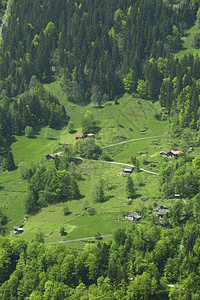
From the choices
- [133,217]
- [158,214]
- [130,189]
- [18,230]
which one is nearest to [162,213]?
[158,214]

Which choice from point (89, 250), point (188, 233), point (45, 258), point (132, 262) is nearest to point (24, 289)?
point (45, 258)

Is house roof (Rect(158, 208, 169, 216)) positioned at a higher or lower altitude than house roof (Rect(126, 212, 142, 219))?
higher

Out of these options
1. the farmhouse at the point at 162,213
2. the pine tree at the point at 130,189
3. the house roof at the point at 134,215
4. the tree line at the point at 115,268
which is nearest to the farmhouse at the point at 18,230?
the tree line at the point at 115,268

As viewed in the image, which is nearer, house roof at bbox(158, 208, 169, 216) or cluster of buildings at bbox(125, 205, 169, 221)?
house roof at bbox(158, 208, 169, 216)

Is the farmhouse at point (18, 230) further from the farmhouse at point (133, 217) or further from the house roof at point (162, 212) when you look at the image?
the house roof at point (162, 212)

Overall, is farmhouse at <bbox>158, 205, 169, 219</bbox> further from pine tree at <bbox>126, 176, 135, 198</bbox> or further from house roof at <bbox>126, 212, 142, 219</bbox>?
pine tree at <bbox>126, 176, 135, 198</bbox>

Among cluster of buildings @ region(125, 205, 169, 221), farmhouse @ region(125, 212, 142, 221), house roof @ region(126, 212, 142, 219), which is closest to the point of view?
cluster of buildings @ region(125, 205, 169, 221)

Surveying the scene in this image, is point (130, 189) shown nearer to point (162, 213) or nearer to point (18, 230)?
Answer: point (162, 213)

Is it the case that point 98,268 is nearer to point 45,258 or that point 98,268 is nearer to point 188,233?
point 45,258

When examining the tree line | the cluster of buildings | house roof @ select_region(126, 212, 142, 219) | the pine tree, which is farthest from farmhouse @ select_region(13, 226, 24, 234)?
the pine tree

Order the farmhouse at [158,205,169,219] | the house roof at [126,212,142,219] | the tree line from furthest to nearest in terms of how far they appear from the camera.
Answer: the house roof at [126,212,142,219]
the farmhouse at [158,205,169,219]
the tree line

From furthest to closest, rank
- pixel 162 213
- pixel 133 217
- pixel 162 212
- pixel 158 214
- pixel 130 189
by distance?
1. pixel 130 189
2. pixel 133 217
3. pixel 162 212
4. pixel 158 214
5. pixel 162 213
